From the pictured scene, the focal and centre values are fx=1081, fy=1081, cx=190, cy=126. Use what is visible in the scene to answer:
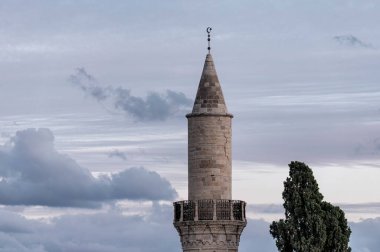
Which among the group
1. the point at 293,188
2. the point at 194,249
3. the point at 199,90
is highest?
the point at 199,90

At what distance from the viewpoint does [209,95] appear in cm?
5616

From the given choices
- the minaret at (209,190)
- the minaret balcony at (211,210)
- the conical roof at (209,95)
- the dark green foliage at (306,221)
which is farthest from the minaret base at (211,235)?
the conical roof at (209,95)

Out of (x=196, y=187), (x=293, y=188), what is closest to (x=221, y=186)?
(x=196, y=187)

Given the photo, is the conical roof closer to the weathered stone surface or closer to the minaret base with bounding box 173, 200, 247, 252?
the weathered stone surface

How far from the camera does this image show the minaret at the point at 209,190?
181 feet

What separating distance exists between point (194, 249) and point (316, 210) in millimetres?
7337

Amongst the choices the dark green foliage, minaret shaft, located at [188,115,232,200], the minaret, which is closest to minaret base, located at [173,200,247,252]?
the minaret

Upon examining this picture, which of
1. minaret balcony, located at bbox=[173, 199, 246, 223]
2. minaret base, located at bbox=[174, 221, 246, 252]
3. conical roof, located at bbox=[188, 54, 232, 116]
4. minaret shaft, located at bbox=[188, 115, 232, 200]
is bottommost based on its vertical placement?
minaret base, located at bbox=[174, 221, 246, 252]

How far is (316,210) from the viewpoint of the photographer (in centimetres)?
5806

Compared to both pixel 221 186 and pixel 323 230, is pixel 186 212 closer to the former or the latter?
pixel 221 186

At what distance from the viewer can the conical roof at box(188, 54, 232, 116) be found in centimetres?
5588

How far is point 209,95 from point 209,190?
16.3 feet

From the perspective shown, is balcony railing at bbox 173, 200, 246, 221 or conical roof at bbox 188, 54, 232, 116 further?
conical roof at bbox 188, 54, 232, 116

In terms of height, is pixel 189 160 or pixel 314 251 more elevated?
pixel 189 160
